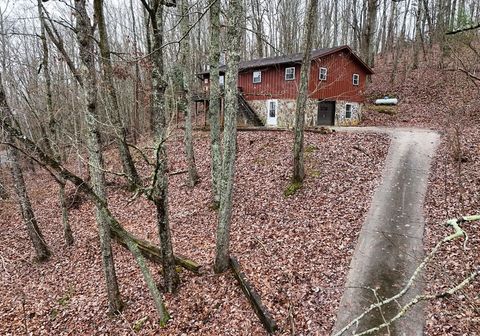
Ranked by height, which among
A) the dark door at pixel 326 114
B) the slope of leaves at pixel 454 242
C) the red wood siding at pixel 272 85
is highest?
the red wood siding at pixel 272 85

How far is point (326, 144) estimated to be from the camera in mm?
15523

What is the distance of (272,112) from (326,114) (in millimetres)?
4267

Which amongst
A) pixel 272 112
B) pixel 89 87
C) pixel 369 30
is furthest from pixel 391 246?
pixel 369 30

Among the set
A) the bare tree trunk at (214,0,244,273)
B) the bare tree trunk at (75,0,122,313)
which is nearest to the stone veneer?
the bare tree trunk at (214,0,244,273)

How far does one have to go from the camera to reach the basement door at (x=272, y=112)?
24.6 meters

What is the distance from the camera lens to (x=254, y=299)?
23.2 feet

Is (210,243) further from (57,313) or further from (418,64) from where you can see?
(418,64)

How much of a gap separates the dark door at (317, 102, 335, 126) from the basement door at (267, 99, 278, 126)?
132 inches

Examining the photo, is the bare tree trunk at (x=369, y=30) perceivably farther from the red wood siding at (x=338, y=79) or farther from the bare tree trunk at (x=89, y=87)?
the bare tree trunk at (x=89, y=87)

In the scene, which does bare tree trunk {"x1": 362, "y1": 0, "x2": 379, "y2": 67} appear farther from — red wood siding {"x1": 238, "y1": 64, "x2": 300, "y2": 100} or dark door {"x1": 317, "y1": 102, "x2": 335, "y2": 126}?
red wood siding {"x1": 238, "y1": 64, "x2": 300, "y2": 100}

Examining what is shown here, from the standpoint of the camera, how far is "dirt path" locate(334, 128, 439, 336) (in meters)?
6.62

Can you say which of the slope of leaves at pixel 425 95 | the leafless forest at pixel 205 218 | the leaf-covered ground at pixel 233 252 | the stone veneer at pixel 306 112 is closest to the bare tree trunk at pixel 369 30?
the slope of leaves at pixel 425 95

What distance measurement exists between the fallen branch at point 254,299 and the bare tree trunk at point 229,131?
14.5 inches

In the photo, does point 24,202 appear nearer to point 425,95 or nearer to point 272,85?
point 272,85
